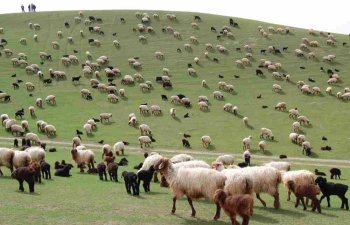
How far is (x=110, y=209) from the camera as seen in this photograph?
61.9 feet

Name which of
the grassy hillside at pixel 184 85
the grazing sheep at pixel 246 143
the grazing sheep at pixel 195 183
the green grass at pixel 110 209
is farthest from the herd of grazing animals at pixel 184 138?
the grassy hillside at pixel 184 85

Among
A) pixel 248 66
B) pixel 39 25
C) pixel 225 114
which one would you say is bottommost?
pixel 225 114

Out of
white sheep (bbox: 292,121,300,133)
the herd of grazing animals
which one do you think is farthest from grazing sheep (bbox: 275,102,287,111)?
white sheep (bbox: 292,121,300,133)

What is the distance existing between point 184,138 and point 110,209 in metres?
32.1

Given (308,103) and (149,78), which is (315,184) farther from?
(149,78)

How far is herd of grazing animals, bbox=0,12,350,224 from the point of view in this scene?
19531 millimetres

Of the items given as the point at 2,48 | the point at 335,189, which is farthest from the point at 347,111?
the point at 2,48

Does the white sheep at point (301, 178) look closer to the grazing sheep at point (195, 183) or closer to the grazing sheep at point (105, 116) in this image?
the grazing sheep at point (195, 183)

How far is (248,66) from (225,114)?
2187cm

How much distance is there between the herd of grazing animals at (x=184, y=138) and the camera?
1953 cm

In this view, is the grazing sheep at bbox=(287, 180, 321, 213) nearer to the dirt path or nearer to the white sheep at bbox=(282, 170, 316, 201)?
the white sheep at bbox=(282, 170, 316, 201)

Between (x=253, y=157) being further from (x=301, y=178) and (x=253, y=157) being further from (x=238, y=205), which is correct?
(x=238, y=205)

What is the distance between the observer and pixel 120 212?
18406mm

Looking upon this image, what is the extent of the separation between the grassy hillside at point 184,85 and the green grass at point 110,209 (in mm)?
24816
